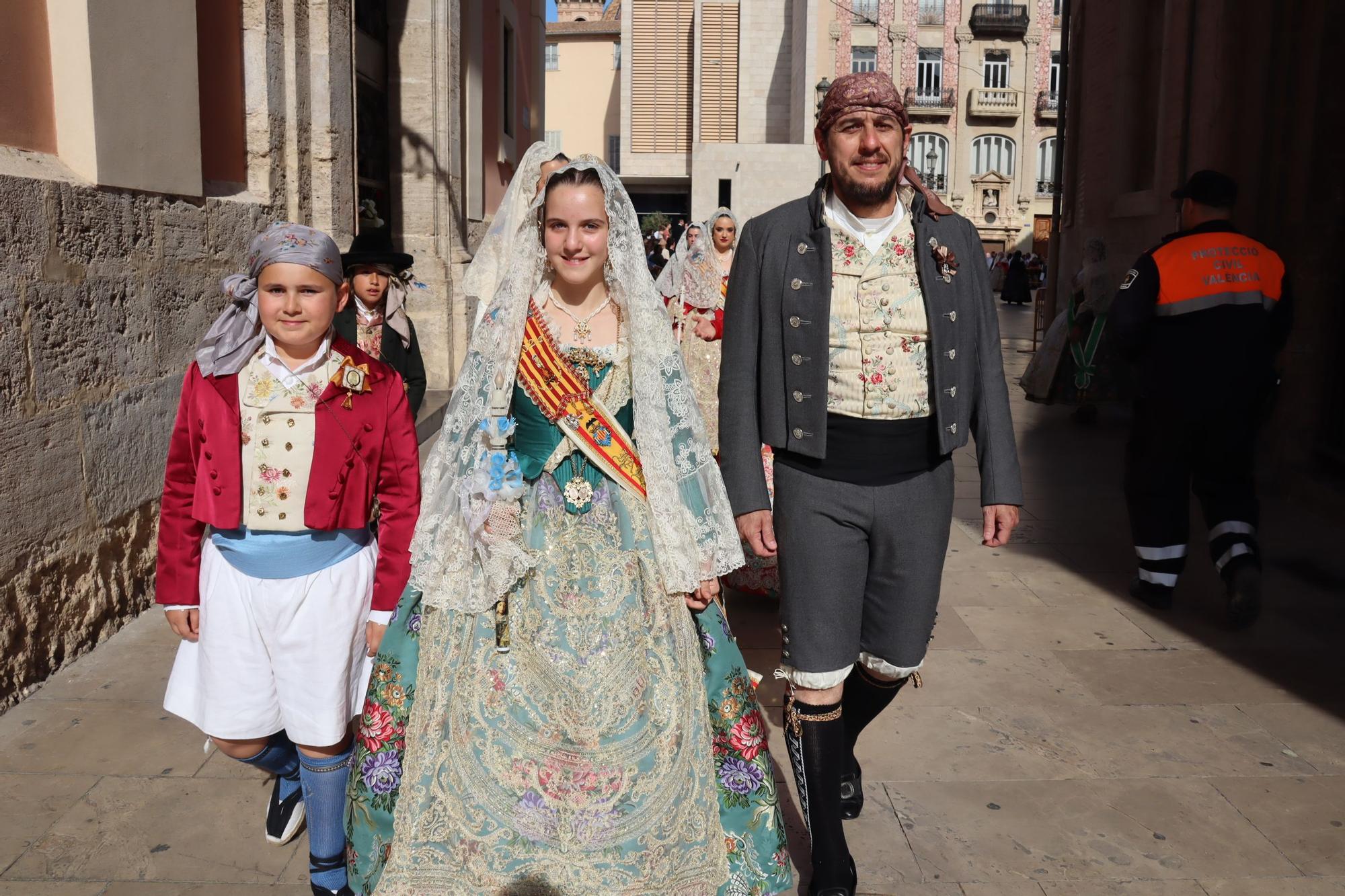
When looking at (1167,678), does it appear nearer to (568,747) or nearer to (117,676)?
(568,747)

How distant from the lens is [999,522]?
3055mm

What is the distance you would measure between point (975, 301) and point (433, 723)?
1.72 meters

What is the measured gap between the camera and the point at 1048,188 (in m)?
50.3

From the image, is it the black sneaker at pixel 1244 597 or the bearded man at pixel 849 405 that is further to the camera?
the black sneaker at pixel 1244 597

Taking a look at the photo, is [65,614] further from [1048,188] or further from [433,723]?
[1048,188]

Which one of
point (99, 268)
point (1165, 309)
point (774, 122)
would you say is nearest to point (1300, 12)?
point (1165, 309)

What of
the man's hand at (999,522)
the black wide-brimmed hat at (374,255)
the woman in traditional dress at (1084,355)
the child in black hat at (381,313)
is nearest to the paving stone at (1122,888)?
the man's hand at (999,522)

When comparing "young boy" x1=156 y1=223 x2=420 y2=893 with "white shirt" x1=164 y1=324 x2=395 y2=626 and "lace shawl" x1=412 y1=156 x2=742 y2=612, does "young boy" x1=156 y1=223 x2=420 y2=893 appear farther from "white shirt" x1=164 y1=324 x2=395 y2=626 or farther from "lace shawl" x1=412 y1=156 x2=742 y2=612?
"lace shawl" x1=412 y1=156 x2=742 y2=612

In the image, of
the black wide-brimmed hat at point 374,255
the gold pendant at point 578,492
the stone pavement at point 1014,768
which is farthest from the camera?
the black wide-brimmed hat at point 374,255

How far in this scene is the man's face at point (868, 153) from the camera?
2.81 m

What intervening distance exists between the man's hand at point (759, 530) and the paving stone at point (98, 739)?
6.73 feet

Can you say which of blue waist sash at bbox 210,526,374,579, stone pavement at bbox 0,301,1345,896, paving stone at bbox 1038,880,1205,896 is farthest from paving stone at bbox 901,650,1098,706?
blue waist sash at bbox 210,526,374,579

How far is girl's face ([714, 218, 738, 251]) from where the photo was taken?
7.53m

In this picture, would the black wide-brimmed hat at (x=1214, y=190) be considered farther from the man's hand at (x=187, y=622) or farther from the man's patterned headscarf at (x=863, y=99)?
the man's hand at (x=187, y=622)
